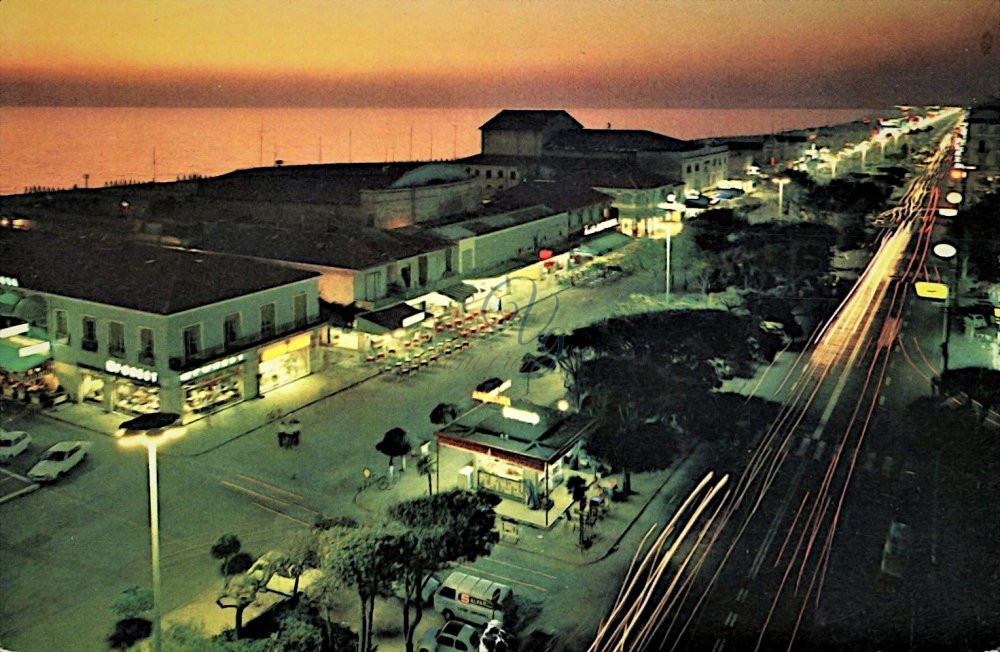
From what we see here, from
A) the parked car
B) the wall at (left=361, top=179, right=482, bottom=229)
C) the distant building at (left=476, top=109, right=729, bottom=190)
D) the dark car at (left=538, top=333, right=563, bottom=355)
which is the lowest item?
the parked car

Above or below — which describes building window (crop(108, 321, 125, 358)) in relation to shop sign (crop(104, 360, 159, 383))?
above

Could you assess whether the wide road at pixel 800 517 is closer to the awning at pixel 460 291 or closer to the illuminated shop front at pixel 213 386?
the awning at pixel 460 291

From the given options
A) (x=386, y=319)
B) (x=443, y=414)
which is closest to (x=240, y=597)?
(x=443, y=414)

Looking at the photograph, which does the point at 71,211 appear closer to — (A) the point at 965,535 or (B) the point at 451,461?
(B) the point at 451,461

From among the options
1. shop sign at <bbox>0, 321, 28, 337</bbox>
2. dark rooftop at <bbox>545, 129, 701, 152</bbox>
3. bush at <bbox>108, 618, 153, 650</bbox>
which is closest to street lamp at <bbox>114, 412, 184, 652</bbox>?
bush at <bbox>108, 618, 153, 650</bbox>

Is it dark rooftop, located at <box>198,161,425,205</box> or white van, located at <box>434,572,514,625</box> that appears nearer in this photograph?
white van, located at <box>434,572,514,625</box>

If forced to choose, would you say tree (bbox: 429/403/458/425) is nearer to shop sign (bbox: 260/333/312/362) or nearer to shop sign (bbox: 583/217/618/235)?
shop sign (bbox: 260/333/312/362)
